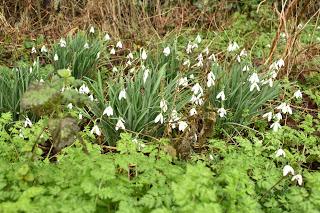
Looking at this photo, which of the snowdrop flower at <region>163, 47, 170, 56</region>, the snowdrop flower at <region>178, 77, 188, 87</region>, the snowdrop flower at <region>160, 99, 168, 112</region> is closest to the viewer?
the snowdrop flower at <region>160, 99, 168, 112</region>

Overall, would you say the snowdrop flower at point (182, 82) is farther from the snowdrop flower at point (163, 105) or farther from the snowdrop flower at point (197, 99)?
the snowdrop flower at point (163, 105)

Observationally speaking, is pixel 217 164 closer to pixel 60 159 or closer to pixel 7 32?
pixel 60 159

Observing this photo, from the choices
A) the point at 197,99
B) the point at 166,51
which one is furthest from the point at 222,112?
the point at 166,51

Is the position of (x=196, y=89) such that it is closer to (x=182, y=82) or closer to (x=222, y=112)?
(x=222, y=112)

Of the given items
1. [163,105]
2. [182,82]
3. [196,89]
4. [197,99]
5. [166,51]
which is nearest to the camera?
[163,105]

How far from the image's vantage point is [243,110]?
145 inches

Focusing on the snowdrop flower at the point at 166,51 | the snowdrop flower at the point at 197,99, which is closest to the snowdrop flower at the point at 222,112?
the snowdrop flower at the point at 197,99

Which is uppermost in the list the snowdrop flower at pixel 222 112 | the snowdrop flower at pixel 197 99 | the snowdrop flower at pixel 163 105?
the snowdrop flower at pixel 163 105

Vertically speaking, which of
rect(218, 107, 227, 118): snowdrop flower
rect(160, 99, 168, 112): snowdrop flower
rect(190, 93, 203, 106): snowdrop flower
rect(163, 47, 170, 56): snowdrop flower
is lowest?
rect(218, 107, 227, 118): snowdrop flower

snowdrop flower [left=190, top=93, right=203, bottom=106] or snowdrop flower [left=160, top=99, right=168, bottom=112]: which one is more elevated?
snowdrop flower [left=160, top=99, right=168, bottom=112]

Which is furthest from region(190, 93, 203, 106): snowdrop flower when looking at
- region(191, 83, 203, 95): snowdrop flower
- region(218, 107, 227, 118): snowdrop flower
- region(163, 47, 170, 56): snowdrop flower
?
region(163, 47, 170, 56): snowdrop flower

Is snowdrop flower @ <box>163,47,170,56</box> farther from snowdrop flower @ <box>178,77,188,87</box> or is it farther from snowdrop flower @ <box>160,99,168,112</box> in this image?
snowdrop flower @ <box>160,99,168,112</box>

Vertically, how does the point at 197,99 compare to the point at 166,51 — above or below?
below

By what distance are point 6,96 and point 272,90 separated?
86.6 inches
